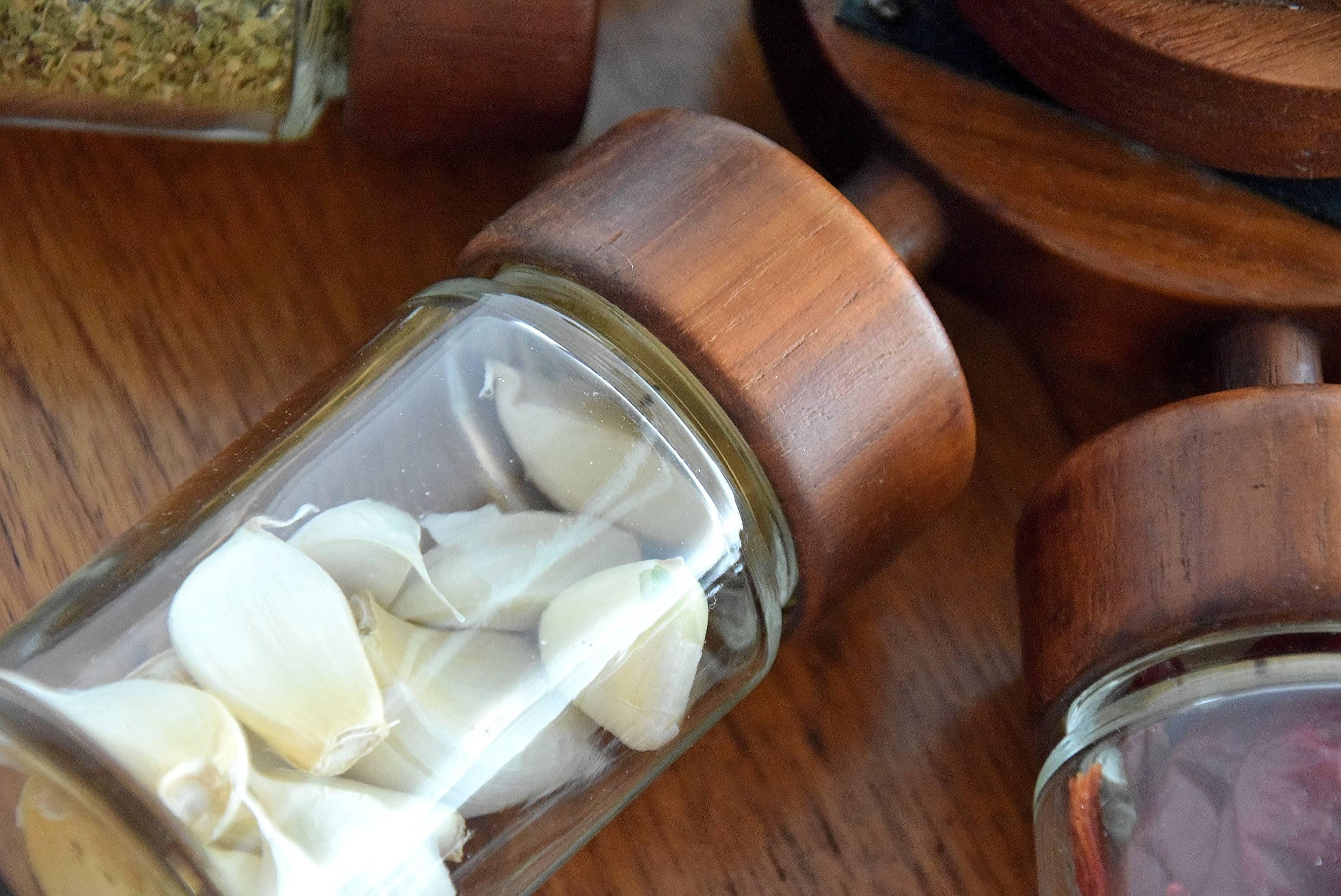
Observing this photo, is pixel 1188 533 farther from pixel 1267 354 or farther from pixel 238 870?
pixel 238 870

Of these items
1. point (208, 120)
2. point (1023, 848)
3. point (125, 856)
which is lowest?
point (1023, 848)

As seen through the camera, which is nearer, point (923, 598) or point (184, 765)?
point (184, 765)

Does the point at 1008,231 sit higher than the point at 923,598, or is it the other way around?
the point at 1008,231

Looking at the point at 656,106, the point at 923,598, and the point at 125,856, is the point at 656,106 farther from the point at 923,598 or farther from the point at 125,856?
the point at 125,856

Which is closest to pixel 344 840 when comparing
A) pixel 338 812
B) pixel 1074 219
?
pixel 338 812

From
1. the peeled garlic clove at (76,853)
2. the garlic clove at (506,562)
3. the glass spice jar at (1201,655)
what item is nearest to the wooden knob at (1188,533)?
the glass spice jar at (1201,655)

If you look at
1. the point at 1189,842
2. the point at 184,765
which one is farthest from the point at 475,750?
the point at 1189,842

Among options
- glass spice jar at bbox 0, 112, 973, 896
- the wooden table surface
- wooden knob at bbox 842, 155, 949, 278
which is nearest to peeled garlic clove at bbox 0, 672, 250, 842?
glass spice jar at bbox 0, 112, 973, 896
